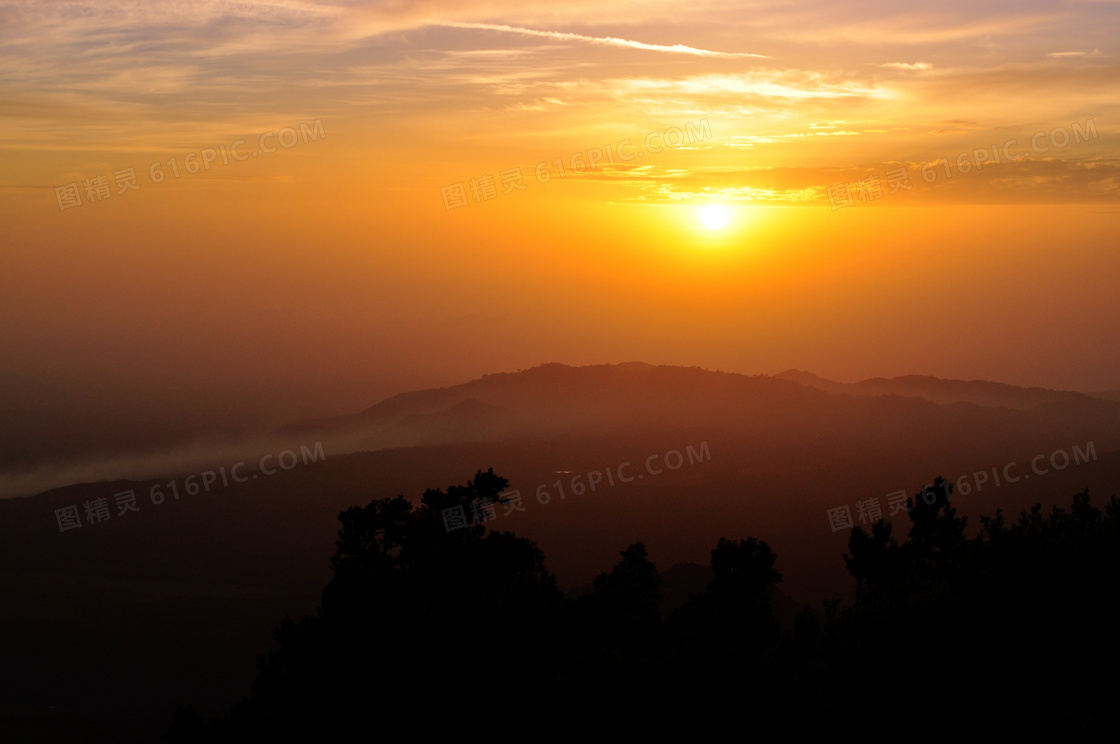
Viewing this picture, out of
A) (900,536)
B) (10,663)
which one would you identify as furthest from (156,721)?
(900,536)

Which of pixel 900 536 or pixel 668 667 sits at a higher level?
pixel 668 667

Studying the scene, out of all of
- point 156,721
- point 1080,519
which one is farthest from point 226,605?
point 1080,519

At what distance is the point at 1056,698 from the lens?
17.4 m

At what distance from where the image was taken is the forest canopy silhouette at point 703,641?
18859 mm

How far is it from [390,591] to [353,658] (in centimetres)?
504

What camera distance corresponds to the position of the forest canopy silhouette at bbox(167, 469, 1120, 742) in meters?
18.9

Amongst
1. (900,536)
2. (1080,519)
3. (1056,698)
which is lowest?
(900,536)

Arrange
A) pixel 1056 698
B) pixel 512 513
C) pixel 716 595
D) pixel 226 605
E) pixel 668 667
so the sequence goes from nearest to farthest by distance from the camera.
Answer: pixel 1056 698
pixel 668 667
pixel 716 595
pixel 226 605
pixel 512 513

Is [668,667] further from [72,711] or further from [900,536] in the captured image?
[900,536]

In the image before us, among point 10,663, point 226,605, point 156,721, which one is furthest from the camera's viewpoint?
A: point 226,605

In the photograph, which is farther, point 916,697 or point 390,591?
point 390,591

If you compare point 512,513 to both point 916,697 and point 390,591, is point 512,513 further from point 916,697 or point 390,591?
point 916,697

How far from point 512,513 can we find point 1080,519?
5156 inches

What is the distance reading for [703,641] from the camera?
2595 cm
